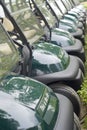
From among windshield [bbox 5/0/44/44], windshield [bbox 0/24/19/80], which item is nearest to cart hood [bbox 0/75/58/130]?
windshield [bbox 0/24/19/80]

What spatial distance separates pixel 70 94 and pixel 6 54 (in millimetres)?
866

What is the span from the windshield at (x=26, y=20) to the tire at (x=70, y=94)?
44.5 inches

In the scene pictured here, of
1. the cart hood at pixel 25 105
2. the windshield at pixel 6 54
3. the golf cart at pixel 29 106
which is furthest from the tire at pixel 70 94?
the cart hood at pixel 25 105

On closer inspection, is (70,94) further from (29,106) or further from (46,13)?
(46,13)

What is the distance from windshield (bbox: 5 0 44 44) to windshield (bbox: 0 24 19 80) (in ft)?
4.36

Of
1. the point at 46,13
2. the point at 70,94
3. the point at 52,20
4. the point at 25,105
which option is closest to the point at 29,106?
the point at 25,105

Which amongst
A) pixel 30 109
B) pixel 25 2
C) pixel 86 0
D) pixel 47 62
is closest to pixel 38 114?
pixel 30 109

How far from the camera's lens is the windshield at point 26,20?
230 inches

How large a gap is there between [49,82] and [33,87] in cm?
134

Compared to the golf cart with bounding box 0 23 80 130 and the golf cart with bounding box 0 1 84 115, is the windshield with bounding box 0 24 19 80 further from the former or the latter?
the golf cart with bounding box 0 1 84 115

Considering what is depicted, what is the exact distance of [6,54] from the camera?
4.21 meters

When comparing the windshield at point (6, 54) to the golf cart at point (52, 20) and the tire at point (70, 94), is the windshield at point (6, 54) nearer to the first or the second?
the tire at point (70, 94)

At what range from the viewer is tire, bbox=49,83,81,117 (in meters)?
4.65

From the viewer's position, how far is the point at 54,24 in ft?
27.6
